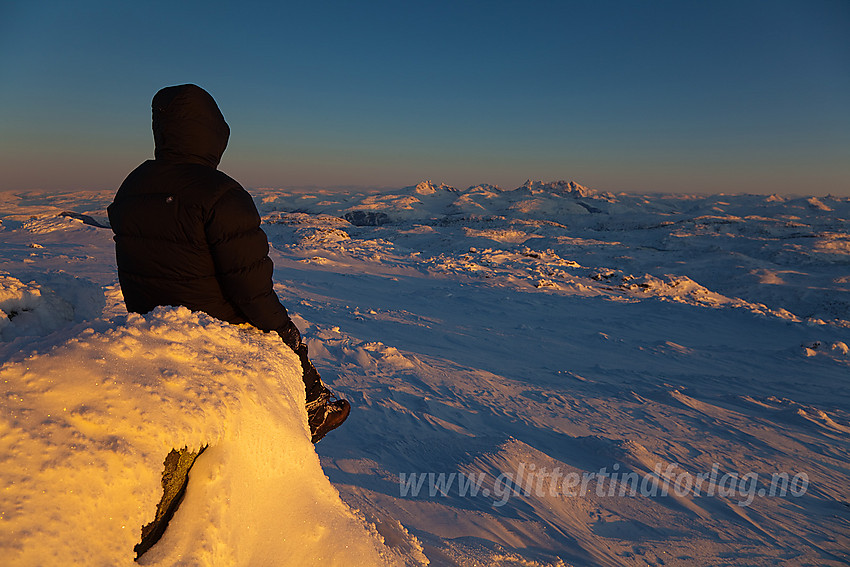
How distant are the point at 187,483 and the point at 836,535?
215 inches

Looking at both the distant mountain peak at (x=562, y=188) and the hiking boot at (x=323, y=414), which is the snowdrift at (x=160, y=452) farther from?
the distant mountain peak at (x=562, y=188)

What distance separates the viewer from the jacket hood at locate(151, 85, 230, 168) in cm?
199

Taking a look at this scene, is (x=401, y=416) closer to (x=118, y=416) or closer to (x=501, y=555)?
(x=501, y=555)

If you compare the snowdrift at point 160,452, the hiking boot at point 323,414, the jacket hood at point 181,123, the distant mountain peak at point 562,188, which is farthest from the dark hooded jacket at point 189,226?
the distant mountain peak at point 562,188

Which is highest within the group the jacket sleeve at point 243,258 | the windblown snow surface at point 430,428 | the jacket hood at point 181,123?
the jacket hood at point 181,123

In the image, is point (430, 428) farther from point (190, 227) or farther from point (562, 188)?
point (562, 188)

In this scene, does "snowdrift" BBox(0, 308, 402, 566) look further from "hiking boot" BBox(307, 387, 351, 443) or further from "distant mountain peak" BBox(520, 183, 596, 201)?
"distant mountain peak" BBox(520, 183, 596, 201)

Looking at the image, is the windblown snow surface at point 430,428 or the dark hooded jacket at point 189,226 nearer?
the windblown snow surface at point 430,428

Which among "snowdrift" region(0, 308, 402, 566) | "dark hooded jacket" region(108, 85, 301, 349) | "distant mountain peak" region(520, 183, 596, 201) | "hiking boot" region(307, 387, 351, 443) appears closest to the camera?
"snowdrift" region(0, 308, 402, 566)

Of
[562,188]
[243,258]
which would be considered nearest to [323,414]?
[243,258]

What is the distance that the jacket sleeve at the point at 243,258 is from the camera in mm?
1968

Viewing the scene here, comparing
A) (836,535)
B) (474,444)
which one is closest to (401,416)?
(474,444)

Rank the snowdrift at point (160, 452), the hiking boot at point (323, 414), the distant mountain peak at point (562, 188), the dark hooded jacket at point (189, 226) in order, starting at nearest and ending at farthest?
the snowdrift at point (160, 452) → the dark hooded jacket at point (189, 226) → the hiking boot at point (323, 414) → the distant mountain peak at point (562, 188)

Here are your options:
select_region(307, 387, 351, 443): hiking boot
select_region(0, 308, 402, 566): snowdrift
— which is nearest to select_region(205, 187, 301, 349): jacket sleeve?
select_region(0, 308, 402, 566): snowdrift
